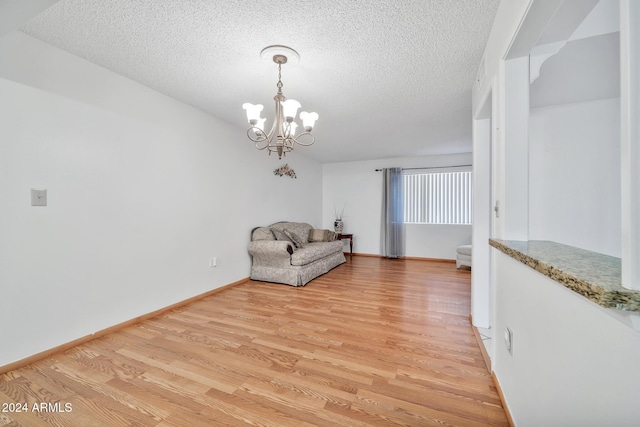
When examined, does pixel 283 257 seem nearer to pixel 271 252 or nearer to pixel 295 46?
pixel 271 252

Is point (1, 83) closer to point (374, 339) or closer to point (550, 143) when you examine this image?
point (374, 339)

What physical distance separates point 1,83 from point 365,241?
586 cm

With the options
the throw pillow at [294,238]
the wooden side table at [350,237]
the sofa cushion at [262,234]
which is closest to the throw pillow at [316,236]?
the throw pillow at [294,238]

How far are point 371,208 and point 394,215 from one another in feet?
2.01

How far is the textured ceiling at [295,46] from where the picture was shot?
162 centimetres

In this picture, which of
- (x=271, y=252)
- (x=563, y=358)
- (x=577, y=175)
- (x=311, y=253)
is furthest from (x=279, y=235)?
(x=563, y=358)

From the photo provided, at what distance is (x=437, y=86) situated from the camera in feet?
8.46

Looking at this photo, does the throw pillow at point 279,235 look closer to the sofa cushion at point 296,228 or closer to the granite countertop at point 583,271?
the sofa cushion at point 296,228

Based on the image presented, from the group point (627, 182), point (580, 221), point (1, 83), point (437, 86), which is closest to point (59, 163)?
point (1, 83)

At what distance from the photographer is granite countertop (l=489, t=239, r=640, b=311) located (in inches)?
21.0

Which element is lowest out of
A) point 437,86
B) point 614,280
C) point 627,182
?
point 614,280

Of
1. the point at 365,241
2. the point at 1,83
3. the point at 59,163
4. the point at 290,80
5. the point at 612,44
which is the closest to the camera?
the point at 612,44

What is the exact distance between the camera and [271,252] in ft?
12.5

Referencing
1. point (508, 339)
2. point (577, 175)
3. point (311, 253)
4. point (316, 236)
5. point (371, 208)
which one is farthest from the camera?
point (371, 208)
